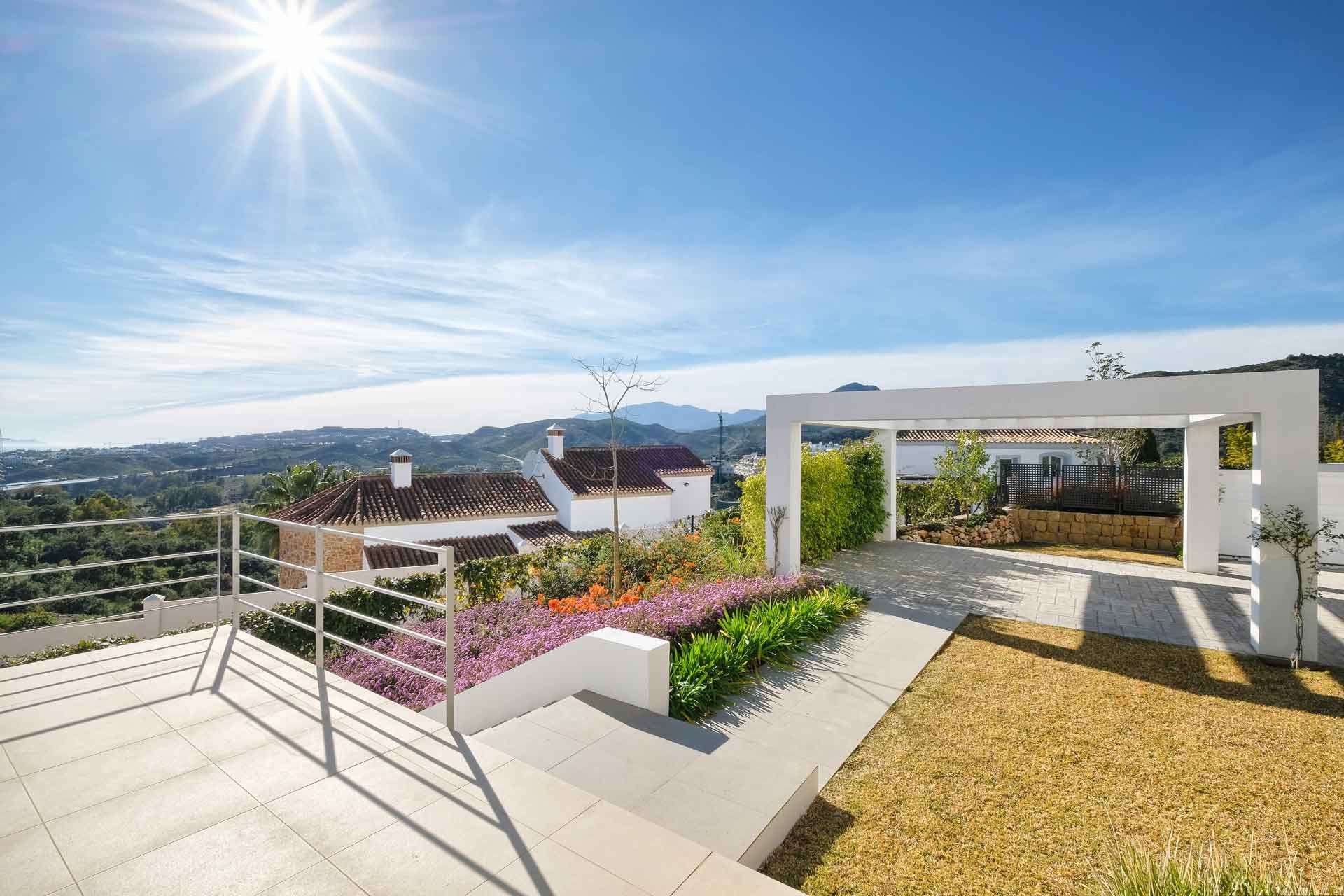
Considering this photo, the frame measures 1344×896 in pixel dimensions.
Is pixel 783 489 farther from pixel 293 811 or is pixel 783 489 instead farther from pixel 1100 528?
pixel 1100 528

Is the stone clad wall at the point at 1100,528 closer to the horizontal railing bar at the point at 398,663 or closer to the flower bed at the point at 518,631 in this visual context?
the flower bed at the point at 518,631

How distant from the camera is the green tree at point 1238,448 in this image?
1636 cm

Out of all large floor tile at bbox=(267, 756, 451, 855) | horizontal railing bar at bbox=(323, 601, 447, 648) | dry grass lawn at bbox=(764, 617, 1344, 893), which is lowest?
dry grass lawn at bbox=(764, 617, 1344, 893)

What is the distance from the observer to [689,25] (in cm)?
831

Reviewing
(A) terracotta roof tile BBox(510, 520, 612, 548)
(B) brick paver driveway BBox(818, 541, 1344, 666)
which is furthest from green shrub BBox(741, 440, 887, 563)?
(A) terracotta roof tile BBox(510, 520, 612, 548)

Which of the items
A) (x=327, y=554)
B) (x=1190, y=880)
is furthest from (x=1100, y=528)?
(x=327, y=554)

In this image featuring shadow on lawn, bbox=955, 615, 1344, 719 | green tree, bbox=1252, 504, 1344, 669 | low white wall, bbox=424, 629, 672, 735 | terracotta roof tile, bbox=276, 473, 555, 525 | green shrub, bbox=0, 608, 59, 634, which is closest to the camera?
low white wall, bbox=424, 629, 672, 735

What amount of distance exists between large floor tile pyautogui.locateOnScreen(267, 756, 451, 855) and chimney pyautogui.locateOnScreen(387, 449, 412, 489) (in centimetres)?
2293

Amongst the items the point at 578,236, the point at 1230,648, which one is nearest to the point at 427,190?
the point at 578,236

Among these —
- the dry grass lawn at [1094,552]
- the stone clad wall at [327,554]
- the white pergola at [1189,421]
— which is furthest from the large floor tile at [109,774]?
the stone clad wall at [327,554]

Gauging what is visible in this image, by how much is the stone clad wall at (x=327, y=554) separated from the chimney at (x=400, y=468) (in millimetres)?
3023

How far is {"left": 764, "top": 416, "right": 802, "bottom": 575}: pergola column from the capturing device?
10367mm

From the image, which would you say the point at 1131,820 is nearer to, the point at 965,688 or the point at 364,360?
the point at 965,688

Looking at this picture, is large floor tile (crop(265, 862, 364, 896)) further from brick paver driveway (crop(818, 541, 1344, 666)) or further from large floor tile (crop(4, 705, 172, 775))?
brick paver driveway (crop(818, 541, 1344, 666))
